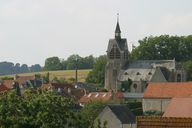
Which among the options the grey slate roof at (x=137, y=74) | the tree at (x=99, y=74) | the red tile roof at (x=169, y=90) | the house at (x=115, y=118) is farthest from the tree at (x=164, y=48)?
the house at (x=115, y=118)

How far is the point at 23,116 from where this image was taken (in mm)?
28250

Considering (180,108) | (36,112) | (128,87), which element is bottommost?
(180,108)

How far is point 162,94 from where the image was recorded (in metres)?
84.9

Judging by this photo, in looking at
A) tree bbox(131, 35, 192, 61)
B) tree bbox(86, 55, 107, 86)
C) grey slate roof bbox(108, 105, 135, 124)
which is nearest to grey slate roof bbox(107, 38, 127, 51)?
tree bbox(86, 55, 107, 86)

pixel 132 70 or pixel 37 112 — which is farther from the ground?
pixel 132 70

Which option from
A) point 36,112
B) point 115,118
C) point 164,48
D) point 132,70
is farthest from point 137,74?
point 36,112

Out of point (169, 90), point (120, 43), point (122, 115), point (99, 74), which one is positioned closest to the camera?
point (122, 115)

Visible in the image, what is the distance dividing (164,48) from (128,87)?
33132 mm

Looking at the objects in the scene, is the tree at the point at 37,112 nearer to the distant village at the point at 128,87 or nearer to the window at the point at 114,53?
the distant village at the point at 128,87

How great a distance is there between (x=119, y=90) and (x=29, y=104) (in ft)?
270

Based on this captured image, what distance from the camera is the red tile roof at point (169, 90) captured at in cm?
8294

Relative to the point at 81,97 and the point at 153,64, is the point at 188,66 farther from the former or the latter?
the point at 81,97

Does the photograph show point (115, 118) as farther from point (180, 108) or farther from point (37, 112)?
point (37, 112)

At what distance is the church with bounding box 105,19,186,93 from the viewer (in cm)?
11212
